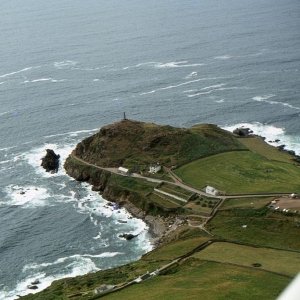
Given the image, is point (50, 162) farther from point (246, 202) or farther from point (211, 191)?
point (246, 202)

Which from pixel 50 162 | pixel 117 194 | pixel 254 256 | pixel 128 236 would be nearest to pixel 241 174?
pixel 117 194

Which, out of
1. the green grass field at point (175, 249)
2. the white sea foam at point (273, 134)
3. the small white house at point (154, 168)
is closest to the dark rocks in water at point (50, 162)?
the small white house at point (154, 168)

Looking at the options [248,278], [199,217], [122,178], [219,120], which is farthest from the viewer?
[219,120]

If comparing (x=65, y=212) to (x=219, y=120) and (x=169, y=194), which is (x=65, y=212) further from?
(x=219, y=120)

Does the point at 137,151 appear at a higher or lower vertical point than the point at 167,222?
higher

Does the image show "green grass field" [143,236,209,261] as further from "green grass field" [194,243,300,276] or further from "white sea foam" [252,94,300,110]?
"white sea foam" [252,94,300,110]

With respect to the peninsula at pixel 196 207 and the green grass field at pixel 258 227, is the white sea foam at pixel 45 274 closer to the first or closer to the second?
the peninsula at pixel 196 207

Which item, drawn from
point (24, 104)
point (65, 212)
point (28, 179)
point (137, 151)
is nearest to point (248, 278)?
point (65, 212)
